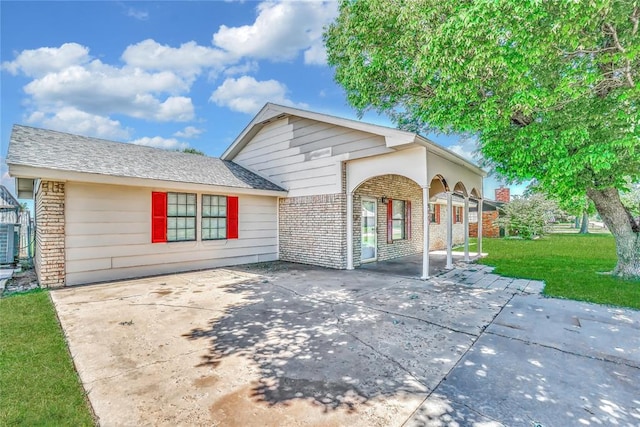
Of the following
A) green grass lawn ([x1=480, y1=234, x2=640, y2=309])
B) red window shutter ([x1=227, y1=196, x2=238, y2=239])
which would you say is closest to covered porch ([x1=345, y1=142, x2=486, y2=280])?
green grass lawn ([x1=480, y1=234, x2=640, y2=309])

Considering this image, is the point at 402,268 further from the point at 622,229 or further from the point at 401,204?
the point at 622,229

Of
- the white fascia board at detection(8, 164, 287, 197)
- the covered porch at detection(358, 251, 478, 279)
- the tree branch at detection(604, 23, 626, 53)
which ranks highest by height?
the tree branch at detection(604, 23, 626, 53)

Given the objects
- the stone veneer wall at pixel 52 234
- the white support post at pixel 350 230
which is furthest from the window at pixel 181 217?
the white support post at pixel 350 230

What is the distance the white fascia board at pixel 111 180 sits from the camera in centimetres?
590

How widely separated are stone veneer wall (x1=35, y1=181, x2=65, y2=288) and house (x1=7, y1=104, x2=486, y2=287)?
22 mm

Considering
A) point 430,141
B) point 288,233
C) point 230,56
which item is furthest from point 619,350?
point 230,56

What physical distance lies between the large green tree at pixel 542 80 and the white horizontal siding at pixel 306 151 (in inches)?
88.6

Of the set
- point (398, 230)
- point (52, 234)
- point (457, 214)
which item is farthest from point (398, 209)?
point (52, 234)

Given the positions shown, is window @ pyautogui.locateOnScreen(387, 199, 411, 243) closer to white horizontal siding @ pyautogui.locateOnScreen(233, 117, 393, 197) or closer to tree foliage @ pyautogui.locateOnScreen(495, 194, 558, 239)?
white horizontal siding @ pyautogui.locateOnScreen(233, 117, 393, 197)

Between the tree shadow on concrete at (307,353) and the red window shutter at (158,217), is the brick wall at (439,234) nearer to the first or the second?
the tree shadow on concrete at (307,353)

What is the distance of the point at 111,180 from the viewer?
22.8ft

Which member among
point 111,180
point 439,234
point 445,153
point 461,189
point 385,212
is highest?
point 445,153

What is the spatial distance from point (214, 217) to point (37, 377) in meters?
6.58

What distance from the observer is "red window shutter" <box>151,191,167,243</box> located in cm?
791
